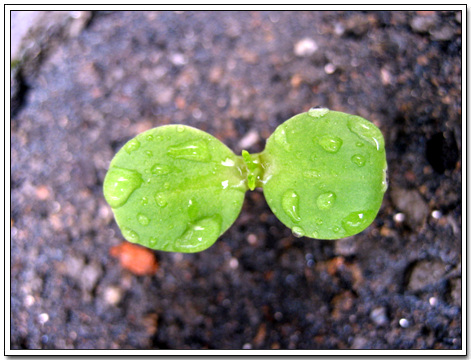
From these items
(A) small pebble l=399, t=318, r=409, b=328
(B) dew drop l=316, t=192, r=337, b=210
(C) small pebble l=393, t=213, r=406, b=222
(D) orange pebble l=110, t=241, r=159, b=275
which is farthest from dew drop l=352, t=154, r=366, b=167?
(D) orange pebble l=110, t=241, r=159, b=275

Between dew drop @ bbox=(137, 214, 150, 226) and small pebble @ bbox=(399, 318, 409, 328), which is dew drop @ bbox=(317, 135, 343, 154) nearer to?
dew drop @ bbox=(137, 214, 150, 226)

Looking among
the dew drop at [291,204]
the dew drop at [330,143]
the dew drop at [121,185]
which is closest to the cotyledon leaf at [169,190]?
the dew drop at [121,185]

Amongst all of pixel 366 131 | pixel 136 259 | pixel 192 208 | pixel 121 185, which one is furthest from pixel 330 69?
pixel 136 259

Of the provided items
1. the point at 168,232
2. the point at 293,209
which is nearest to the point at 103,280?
the point at 168,232

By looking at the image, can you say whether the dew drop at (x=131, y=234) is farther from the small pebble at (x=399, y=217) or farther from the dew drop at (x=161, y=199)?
the small pebble at (x=399, y=217)

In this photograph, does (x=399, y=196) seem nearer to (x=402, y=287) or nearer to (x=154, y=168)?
(x=402, y=287)
